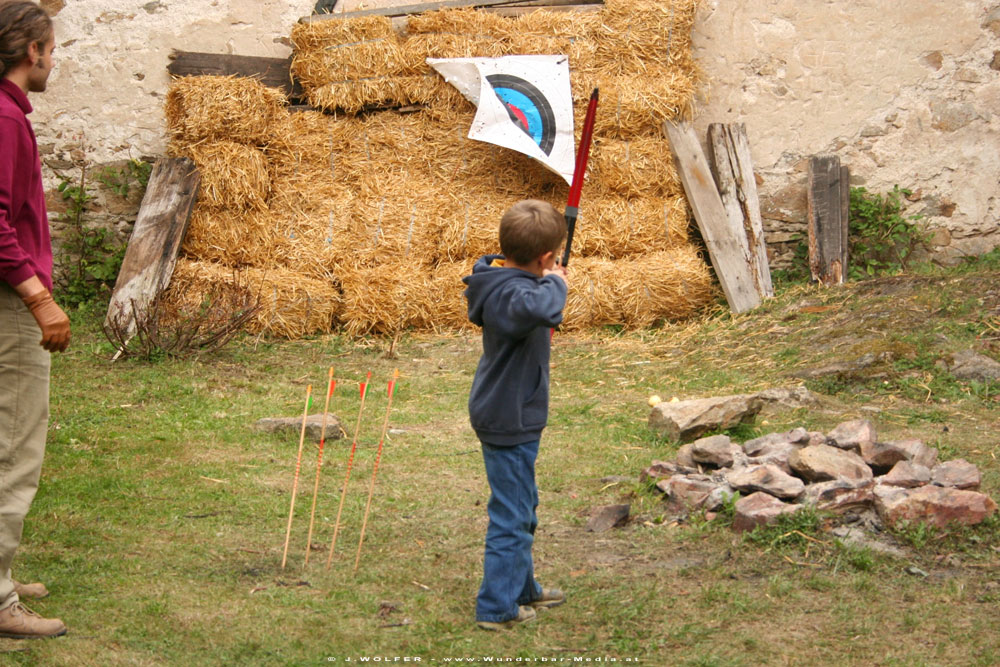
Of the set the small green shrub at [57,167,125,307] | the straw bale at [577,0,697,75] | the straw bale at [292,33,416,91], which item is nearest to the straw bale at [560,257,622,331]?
the straw bale at [577,0,697,75]

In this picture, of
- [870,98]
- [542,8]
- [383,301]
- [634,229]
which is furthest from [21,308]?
[870,98]

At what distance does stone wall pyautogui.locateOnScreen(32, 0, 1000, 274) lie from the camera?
8.47 meters

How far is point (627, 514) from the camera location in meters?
4.01

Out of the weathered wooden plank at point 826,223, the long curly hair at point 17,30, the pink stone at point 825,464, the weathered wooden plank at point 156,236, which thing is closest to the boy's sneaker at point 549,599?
the pink stone at point 825,464

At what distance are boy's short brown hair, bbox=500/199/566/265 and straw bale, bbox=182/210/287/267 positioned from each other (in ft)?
19.4

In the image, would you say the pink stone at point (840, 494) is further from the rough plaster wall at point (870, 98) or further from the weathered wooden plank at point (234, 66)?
the weathered wooden plank at point (234, 66)

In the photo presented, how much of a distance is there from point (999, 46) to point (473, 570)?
23.6ft

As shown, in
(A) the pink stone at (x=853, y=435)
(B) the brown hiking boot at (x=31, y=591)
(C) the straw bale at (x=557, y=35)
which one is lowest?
(B) the brown hiking boot at (x=31, y=591)

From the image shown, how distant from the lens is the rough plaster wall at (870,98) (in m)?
8.45

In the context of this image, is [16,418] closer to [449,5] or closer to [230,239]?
[230,239]

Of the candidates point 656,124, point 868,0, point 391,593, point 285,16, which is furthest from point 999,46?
point 391,593

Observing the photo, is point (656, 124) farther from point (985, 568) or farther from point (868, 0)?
point (985, 568)

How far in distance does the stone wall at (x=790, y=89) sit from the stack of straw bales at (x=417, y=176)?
0.52 m

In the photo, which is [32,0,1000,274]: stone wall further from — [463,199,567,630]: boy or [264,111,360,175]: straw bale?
[463,199,567,630]: boy
